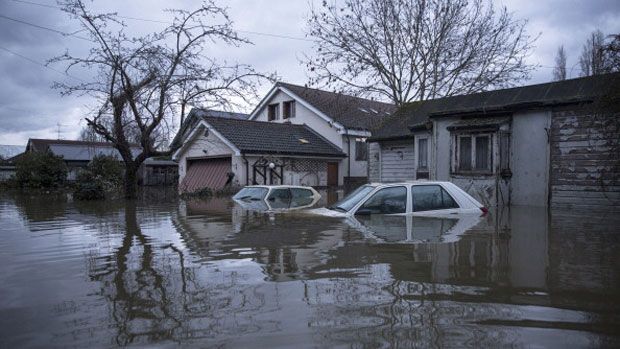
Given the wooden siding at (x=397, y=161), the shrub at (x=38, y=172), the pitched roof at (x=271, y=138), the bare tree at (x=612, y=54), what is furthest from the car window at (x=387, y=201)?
the shrub at (x=38, y=172)

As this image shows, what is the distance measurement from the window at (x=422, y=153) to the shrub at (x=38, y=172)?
26.4 m

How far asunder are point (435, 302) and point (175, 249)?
437cm

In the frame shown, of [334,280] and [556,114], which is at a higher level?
[556,114]

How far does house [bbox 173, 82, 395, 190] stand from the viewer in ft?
89.2

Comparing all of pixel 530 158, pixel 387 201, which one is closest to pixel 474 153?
pixel 530 158

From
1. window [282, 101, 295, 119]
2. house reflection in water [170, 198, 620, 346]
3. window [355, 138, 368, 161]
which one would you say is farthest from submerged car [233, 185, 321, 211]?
window [282, 101, 295, 119]

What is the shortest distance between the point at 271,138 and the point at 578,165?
17642 mm

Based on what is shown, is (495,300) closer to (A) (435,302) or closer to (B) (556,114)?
(A) (435,302)

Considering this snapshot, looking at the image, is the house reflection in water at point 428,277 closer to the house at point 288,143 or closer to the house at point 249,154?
the house at point 249,154

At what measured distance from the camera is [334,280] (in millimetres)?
5469

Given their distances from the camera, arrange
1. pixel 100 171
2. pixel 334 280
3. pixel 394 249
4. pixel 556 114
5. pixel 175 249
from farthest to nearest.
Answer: pixel 100 171, pixel 556 114, pixel 175 249, pixel 394 249, pixel 334 280

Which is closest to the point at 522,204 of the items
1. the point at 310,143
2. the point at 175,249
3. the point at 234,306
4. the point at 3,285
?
the point at 175,249

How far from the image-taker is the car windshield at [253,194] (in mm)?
16500

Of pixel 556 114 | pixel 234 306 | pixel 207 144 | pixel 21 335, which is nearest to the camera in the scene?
pixel 21 335
